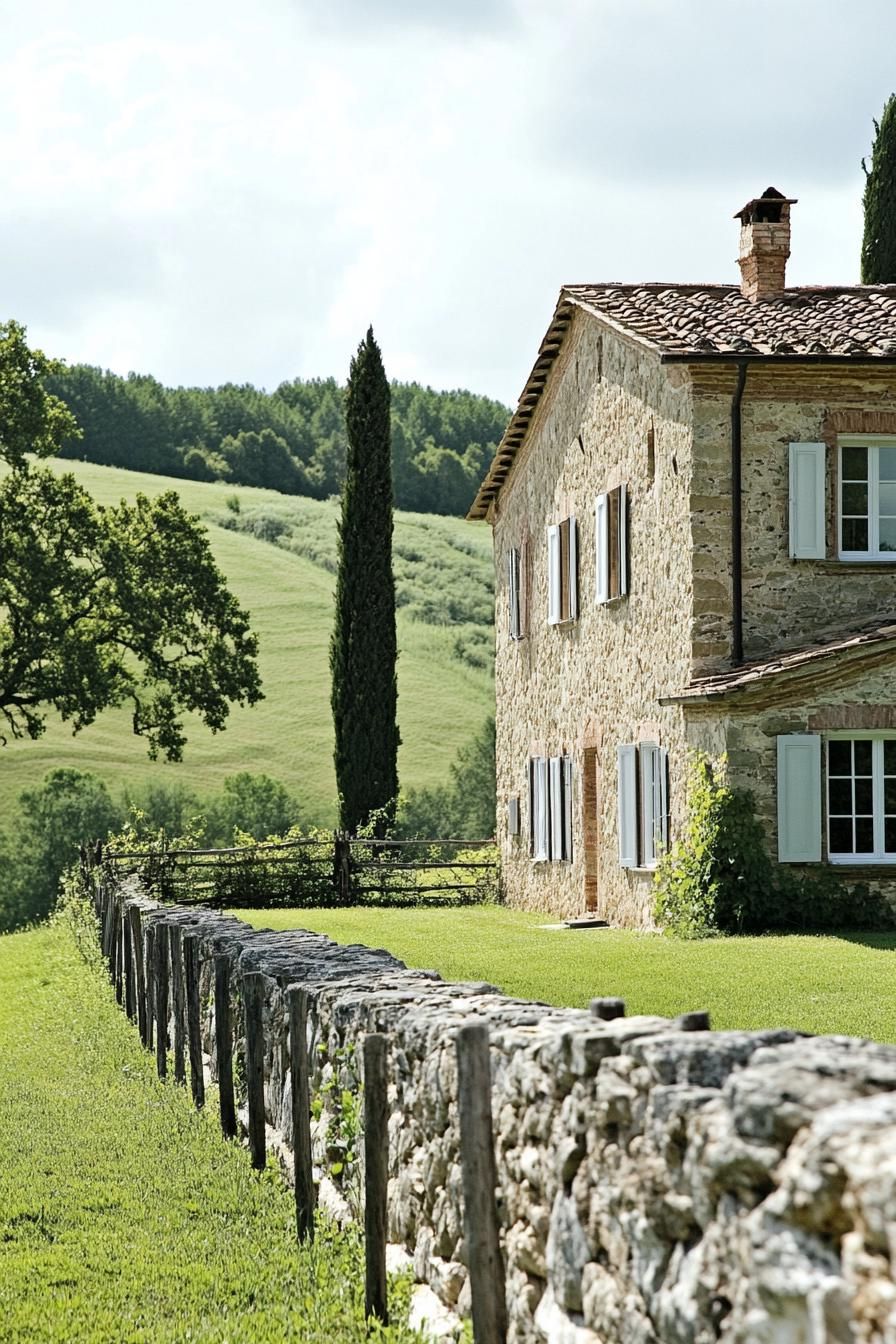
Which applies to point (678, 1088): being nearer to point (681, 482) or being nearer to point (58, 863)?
point (681, 482)

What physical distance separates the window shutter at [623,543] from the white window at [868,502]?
3.06 m

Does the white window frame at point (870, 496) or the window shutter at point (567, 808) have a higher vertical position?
the white window frame at point (870, 496)

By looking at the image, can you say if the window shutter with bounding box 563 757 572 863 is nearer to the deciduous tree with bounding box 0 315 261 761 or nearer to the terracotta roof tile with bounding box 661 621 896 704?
the terracotta roof tile with bounding box 661 621 896 704

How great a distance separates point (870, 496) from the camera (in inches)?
768

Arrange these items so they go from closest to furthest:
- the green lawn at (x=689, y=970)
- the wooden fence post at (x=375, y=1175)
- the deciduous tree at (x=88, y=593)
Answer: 1. the wooden fence post at (x=375, y=1175)
2. the green lawn at (x=689, y=970)
3. the deciduous tree at (x=88, y=593)

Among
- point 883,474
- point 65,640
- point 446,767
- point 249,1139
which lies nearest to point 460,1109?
point 249,1139

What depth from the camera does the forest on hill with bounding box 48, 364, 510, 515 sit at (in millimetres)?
90938

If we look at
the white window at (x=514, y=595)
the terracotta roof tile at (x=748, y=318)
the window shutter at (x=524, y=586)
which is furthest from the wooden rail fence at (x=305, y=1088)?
the white window at (x=514, y=595)

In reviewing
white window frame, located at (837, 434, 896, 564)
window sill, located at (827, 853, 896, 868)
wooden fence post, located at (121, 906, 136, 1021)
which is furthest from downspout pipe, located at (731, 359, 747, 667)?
wooden fence post, located at (121, 906, 136, 1021)

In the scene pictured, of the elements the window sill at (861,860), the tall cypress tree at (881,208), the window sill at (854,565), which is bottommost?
the window sill at (861,860)

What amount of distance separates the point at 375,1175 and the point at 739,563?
13.6 meters

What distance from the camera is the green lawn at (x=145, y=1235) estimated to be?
20.9 feet

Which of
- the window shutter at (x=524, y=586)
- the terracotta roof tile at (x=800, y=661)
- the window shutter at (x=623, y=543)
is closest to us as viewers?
the terracotta roof tile at (x=800, y=661)

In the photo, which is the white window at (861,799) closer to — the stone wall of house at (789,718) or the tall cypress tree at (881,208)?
the stone wall of house at (789,718)
